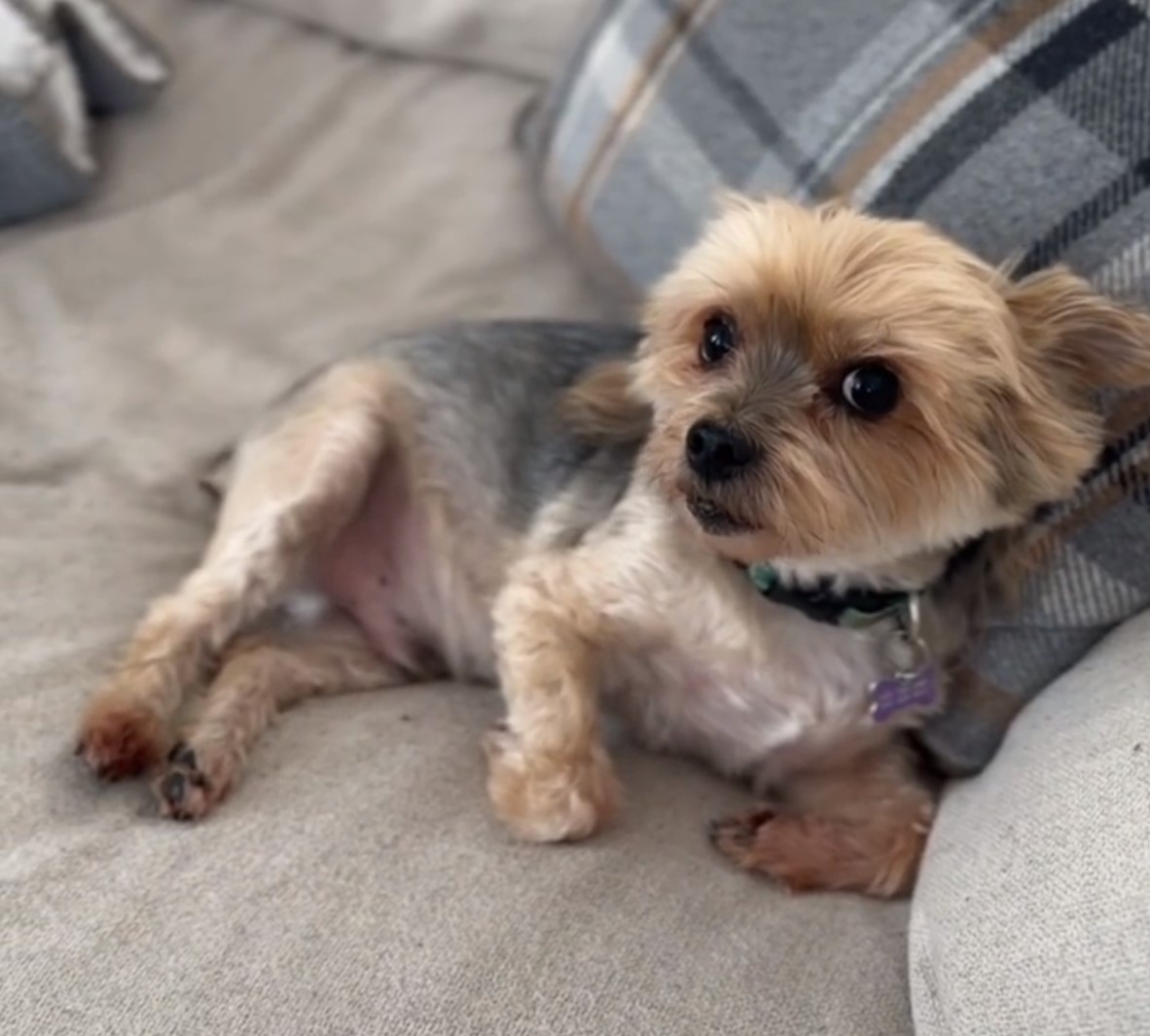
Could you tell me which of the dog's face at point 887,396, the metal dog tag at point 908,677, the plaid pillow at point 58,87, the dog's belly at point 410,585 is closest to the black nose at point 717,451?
the dog's face at point 887,396

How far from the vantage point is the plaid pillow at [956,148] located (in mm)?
1291

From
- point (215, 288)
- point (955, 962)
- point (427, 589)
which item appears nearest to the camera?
point (955, 962)

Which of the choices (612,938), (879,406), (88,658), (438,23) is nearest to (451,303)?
(438,23)

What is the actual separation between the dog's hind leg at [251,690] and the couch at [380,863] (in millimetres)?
25

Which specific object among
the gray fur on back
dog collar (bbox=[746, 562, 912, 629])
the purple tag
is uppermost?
dog collar (bbox=[746, 562, 912, 629])

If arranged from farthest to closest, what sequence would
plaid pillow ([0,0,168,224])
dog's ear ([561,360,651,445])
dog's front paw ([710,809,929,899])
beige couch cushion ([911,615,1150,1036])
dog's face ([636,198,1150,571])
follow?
plaid pillow ([0,0,168,224]), dog's ear ([561,360,651,445]), dog's front paw ([710,809,929,899]), dog's face ([636,198,1150,571]), beige couch cushion ([911,615,1150,1036])

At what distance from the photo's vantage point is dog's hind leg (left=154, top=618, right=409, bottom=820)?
1275 mm

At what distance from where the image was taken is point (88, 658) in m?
1.41

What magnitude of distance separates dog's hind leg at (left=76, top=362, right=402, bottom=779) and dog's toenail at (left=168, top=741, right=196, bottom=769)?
19 mm

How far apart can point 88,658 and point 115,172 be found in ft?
2.84

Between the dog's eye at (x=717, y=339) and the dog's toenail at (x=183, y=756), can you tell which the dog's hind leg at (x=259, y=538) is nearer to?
the dog's toenail at (x=183, y=756)

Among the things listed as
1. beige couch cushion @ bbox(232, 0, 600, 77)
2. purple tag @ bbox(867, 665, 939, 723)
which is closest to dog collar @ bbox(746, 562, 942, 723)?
purple tag @ bbox(867, 665, 939, 723)

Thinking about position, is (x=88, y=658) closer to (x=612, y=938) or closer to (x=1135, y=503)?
(x=612, y=938)

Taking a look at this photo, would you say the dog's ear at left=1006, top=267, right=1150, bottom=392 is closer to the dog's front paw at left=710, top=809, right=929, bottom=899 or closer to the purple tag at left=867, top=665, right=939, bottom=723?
the purple tag at left=867, top=665, right=939, bottom=723
